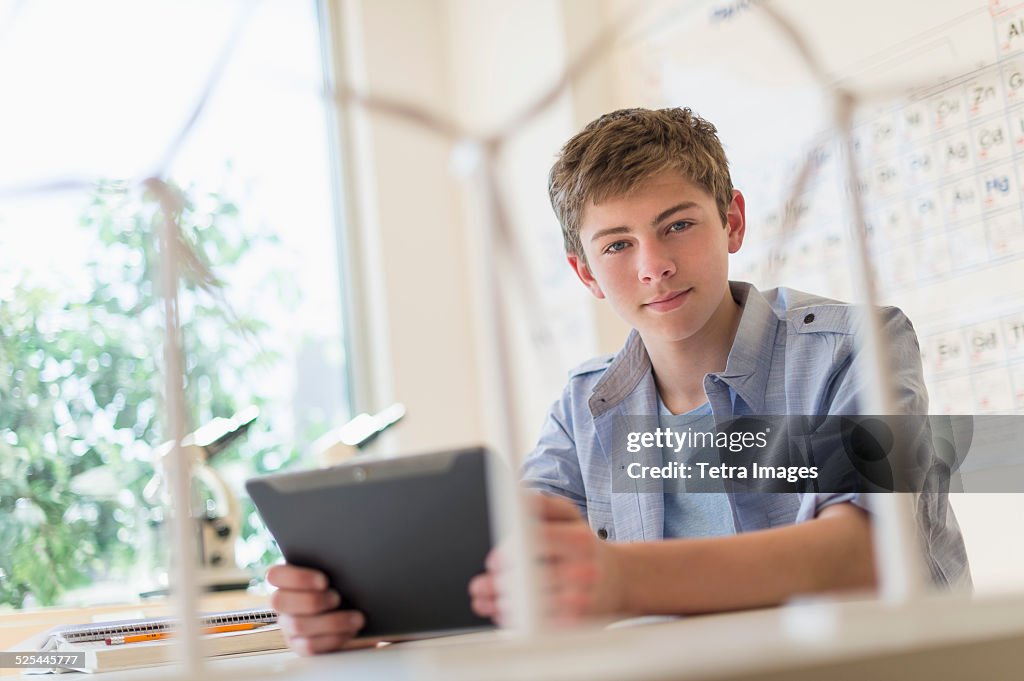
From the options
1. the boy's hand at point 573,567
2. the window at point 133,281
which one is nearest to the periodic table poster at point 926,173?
the boy's hand at point 573,567

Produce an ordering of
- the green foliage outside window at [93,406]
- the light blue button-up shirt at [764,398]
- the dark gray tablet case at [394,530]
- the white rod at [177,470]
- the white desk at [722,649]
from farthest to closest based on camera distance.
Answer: the green foliage outside window at [93,406]
the light blue button-up shirt at [764,398]
the dark gray tablet case at [394,530]
the white rod at [177,470]
the white desk at [722,649]

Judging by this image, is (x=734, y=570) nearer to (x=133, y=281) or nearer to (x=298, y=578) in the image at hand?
(x=298, y=578)

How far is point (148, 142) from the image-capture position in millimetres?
2631

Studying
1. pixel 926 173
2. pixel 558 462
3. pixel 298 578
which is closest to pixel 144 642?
pixel 298 578

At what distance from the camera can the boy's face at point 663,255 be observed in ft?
3.44

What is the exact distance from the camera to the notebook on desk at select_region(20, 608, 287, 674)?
0.93 metres

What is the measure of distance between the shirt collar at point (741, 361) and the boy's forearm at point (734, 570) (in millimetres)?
249

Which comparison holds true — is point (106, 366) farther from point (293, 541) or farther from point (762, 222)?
point (293, 541)

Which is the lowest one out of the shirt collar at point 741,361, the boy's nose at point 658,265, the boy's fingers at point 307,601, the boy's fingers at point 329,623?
the boy's fingers at point 329,623

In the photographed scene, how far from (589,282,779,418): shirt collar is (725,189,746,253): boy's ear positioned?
0.18 feet

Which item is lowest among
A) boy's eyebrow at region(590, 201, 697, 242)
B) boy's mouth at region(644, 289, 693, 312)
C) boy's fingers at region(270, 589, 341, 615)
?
boy's fingers at region(270, 589, 341, 615)

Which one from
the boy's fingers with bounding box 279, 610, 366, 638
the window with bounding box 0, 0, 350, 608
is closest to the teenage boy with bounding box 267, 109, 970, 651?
the boy's fingers with bounding box 279, 610, 366, 638

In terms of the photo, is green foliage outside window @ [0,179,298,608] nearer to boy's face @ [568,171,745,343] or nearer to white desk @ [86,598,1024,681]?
boy's face @ [568,171,745,343]

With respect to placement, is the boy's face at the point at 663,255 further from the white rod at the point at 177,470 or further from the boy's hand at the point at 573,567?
the white rod at the point at 177,470
